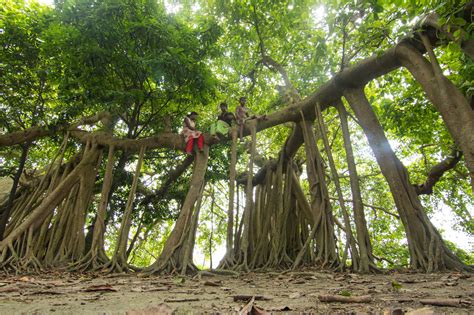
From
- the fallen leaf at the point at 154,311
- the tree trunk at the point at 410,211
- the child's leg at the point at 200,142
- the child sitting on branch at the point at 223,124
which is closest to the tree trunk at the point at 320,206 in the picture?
the tree trunk at the point at 410,211

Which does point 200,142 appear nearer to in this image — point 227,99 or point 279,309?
point 227,99

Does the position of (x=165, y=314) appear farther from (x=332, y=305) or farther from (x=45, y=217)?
(x=45, y=217)

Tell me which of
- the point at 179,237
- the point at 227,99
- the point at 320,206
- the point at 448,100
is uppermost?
the point at 227,99

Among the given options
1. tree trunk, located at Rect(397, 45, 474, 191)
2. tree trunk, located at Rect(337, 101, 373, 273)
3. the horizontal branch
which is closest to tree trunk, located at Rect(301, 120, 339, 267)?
tree trunk, located at Rect(337, 101, 373, 273)

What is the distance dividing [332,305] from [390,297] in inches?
14.1

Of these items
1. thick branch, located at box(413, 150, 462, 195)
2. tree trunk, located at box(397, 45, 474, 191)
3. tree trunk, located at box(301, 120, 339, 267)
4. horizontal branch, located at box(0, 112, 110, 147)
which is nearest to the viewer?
tree trunk, located at box(397, 45, 474, 191)

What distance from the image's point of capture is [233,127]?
558 cm

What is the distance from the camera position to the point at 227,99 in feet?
26.0

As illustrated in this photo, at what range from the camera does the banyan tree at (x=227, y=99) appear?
141 inches

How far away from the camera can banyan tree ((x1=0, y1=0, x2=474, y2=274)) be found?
11.7ft

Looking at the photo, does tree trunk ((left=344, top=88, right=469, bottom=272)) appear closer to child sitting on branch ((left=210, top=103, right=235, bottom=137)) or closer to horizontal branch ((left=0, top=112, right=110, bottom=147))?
child sitting on branch ((left=210, top=103, right=235, bottom=137))

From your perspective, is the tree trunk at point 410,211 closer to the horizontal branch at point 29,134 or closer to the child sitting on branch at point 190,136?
the child sitting on branch at point 190,136

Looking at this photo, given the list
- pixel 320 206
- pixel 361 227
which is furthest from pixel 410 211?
pixel 320 206

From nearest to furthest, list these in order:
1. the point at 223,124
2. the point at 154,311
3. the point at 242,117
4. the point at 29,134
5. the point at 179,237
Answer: the point at 154,311 < the point at 179,237 < the point at 223,124 < the point at 242,117 < the point at 29,134
